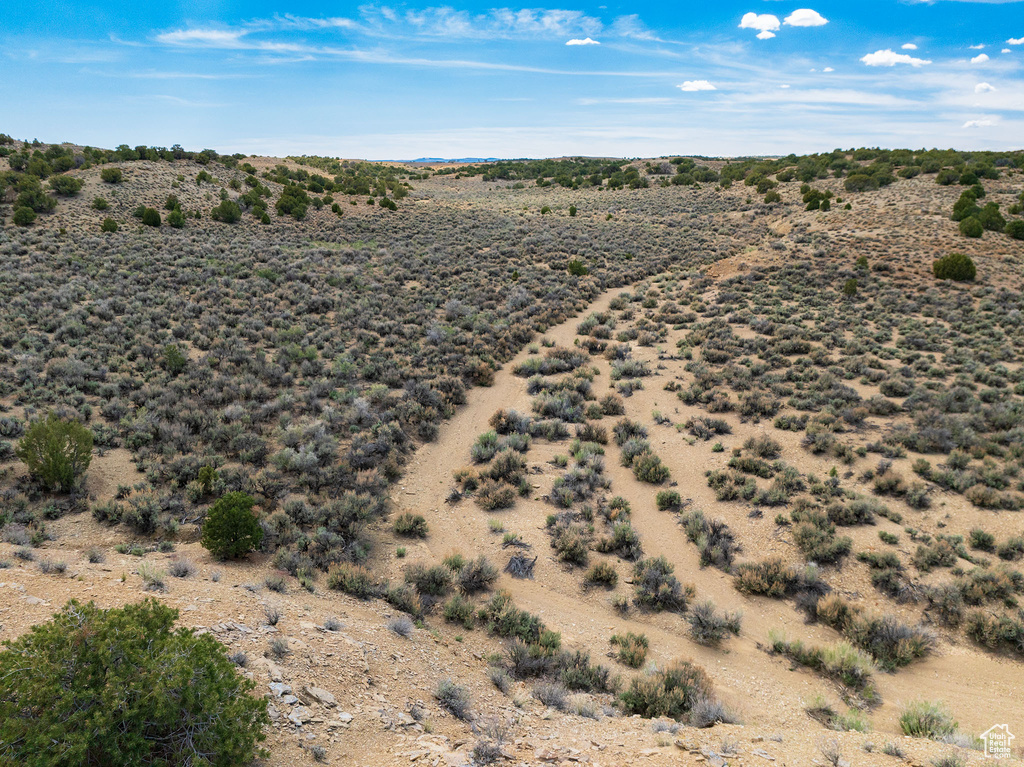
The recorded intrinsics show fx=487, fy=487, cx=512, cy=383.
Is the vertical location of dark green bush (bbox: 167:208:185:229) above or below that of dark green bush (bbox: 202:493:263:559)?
above

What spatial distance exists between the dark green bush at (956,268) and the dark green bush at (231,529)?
31967 millimetres

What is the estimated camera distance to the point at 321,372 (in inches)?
633

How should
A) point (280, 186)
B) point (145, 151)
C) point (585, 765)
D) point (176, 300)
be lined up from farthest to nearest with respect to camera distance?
point (280, 186) < point (145, 151) < point (176, 300) < point (585, 765)

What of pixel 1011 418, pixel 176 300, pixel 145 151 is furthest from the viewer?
pixel 145 151

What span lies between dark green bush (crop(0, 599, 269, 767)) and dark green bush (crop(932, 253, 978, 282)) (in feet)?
107

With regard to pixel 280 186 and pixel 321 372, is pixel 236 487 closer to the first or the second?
pixel 321 372

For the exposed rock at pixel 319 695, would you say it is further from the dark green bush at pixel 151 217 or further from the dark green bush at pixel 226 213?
the dark green bush at pixel 226 213

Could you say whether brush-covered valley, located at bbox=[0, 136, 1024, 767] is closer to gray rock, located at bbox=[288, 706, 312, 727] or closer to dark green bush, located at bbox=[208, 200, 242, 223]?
gray rock, located at bbox=[288, 706, 312, 727]

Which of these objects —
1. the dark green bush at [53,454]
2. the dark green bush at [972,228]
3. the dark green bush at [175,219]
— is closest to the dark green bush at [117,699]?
the dark green bush at [53,454]

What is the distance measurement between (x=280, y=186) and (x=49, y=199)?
2076 cm

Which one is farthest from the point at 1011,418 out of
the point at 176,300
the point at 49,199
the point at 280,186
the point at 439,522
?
the point at 280,186

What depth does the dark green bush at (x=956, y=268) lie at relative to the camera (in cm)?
2420

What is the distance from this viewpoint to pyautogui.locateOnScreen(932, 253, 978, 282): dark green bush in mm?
24203

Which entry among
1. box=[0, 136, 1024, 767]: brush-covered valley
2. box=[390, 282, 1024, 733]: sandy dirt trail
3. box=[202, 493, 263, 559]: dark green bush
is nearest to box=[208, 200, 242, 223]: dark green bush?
box=[0, 136, 1024, 767]: brush-covered valley
